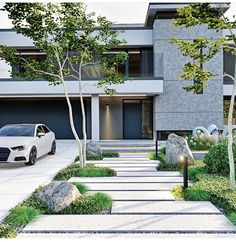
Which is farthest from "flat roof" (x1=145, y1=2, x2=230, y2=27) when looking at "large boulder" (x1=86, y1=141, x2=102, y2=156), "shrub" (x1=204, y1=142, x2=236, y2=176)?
"shrub" (x1=204, y1=142, x2=236, y2=176)

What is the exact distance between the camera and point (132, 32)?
834 inches

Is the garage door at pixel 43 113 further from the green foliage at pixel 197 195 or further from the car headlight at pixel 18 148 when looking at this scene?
the green foliage at pixel 197 195

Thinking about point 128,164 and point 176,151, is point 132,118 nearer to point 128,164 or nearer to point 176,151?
point 128,164

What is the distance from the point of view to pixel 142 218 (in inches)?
226

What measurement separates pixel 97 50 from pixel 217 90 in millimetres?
11321

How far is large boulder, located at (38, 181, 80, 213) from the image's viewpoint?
6254 millimetres

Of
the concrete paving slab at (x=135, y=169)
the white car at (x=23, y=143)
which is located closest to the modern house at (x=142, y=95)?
the white car at (x=23, y=143)

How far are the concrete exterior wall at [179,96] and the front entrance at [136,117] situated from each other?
2.21m

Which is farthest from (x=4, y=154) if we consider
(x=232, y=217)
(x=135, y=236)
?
(x=232, y=217)

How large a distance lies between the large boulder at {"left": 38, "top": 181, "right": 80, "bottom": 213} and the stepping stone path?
33 centimetres

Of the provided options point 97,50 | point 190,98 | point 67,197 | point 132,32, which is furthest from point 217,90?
point 67,197

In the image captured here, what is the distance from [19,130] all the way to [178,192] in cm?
769

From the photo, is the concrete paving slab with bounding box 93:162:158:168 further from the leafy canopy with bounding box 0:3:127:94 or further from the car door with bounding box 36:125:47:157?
the leafy canopy with bounding box 0:3:127:94

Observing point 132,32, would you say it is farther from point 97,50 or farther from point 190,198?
point 190,198
